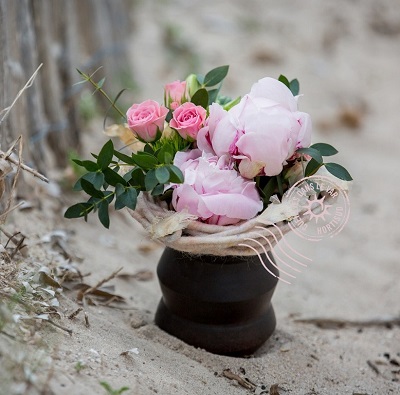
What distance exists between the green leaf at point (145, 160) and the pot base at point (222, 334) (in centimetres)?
44

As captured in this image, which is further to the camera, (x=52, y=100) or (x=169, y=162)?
(x=52, y=100)

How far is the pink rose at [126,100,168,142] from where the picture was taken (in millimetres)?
1585

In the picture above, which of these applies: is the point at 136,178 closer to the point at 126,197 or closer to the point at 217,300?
the point at 126,197

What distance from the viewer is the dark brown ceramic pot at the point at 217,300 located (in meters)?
1.68

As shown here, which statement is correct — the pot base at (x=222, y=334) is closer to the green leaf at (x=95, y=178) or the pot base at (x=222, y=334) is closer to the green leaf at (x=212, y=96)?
the green leaf at (x=95, y=178)

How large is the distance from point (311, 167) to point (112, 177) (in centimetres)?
46

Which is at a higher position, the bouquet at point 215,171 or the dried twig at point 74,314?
the bouquet at point 215,171

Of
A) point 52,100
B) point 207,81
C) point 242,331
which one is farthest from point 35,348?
point 52,100

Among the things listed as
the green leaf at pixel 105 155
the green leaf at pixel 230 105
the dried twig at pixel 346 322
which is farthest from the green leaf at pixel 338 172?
the dried twig at pixel 346 322

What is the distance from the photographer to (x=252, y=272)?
1.71 meters

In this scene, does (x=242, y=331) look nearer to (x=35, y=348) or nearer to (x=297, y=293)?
(x=35, y=348)

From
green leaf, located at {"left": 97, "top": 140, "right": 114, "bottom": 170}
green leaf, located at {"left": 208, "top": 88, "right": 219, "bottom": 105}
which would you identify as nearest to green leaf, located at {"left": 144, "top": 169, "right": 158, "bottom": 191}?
green leaf, located at {"left": 97, "top": 140, "right": 114, "bottom": 170}

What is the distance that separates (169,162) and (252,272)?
Result: 37cm

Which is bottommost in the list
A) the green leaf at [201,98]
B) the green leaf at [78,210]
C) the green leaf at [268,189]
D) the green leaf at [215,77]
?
the green leaf at [78,210]
